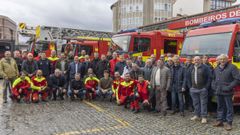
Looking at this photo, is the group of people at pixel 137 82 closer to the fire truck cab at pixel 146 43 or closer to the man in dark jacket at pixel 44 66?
the man in dark jacket at pixel 44 66

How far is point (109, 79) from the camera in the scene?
10.1m

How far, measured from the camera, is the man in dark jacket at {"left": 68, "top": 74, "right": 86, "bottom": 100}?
392 inches

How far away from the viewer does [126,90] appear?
28.6 feet

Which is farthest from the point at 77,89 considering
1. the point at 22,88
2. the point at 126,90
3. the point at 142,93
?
the point at 142,93

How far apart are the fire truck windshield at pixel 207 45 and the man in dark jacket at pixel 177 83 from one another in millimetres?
1311

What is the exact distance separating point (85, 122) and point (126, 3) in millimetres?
57585

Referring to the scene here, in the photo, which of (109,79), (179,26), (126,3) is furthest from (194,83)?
(126,3)

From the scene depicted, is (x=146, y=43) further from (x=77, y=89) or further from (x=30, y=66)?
(x=30, y=66)

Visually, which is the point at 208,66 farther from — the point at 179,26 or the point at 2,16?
the point at 2,16

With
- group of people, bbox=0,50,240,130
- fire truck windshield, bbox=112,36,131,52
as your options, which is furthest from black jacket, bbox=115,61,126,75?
fire truck windshield, bbox=112,36,131,52

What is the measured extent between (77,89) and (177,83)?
405cm

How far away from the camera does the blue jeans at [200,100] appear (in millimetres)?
7094

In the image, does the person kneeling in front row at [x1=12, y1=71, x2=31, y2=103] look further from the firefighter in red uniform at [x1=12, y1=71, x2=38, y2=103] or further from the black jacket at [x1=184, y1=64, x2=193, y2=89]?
the black jacket at [x1=184, y1=64, x2=193, y2=89]

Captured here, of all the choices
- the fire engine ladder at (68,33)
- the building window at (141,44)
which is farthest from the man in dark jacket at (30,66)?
the fire engine ladder at (68,33)
